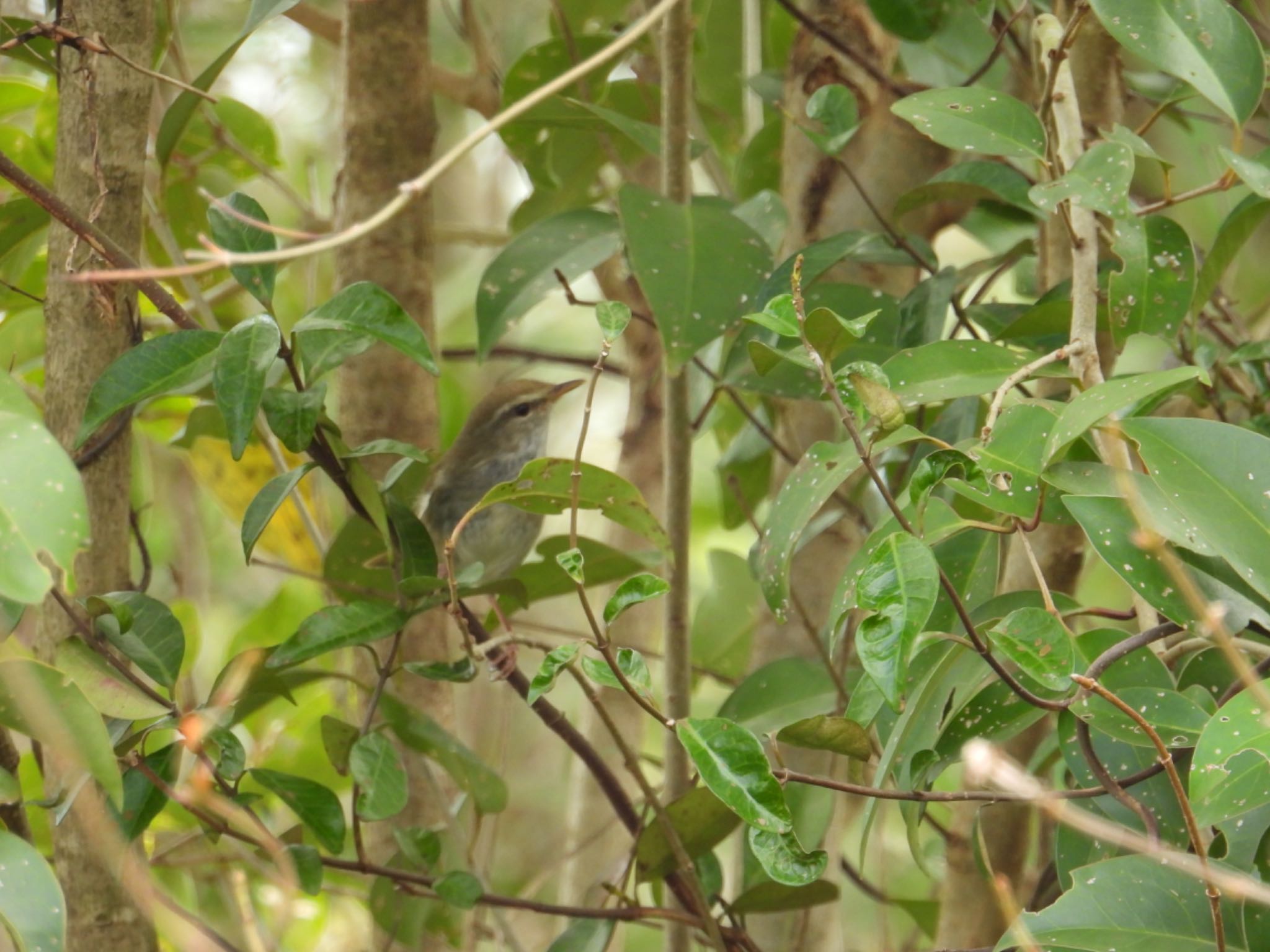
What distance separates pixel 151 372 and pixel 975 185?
130 centimetres

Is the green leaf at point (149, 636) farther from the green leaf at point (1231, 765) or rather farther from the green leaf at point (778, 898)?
the green leaf at point (1231, 765)

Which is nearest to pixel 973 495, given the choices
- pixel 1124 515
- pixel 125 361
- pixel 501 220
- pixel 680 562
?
pixel 1124 515

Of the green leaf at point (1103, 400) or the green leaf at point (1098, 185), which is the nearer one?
the green leaf at point (1103, 400)

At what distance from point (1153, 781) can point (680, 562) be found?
812 millimetres

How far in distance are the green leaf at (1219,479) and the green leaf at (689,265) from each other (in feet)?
2.06

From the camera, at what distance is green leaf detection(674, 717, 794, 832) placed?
1278 millimetres

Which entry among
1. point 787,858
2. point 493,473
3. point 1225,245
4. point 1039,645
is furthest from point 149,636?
point 493,473

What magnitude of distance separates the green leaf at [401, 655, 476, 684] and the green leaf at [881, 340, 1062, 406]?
0.67 m

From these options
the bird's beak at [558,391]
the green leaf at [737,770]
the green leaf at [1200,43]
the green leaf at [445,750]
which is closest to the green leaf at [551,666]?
the green leaf at [737,770]

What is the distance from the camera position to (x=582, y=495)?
1.62 m

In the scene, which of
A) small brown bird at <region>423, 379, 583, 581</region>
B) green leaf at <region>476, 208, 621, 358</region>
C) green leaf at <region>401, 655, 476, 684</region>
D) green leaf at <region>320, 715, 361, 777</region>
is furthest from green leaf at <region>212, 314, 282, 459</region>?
small brown bird at <region>423, 379, 583, 581</region>

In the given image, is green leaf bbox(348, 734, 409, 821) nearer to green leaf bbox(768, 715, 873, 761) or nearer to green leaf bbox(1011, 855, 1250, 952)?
green leaf bbox(768, 715, 873, 761)

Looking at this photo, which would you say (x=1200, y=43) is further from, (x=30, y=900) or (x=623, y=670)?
(x=30, y=900)

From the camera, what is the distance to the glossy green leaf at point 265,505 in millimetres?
1535
